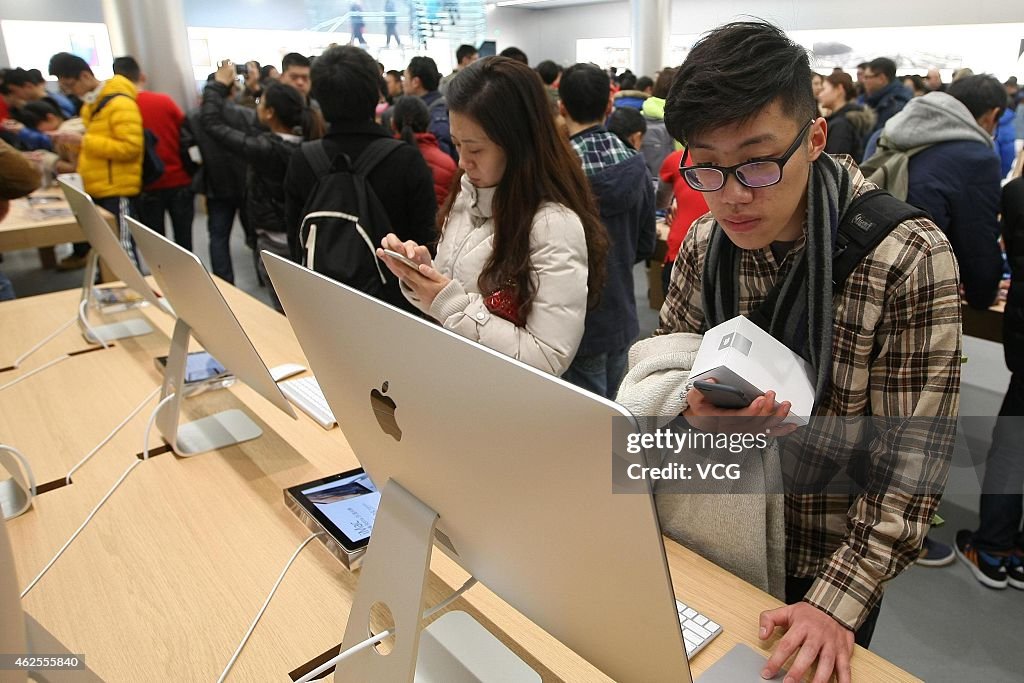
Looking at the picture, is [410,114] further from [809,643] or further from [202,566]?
[809,643]

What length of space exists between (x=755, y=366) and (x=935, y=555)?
5.74 feet

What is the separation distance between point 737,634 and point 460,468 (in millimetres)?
506

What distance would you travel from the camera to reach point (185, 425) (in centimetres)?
153

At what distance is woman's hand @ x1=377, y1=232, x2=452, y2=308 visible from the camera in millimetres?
1383

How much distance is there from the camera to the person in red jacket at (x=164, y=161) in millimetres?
3998

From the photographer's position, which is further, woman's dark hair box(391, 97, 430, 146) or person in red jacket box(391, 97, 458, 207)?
woman's dark hair box(391, 97, 430, 146)

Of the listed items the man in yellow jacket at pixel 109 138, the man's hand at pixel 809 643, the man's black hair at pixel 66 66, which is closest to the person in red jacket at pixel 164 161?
the man in yellow jacket at pixel 109 138

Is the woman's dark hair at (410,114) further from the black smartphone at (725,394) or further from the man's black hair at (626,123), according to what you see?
the black smartphone at (725,394)

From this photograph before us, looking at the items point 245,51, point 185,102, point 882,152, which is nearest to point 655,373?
point 882,152

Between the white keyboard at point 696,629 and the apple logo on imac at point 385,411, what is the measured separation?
44 centimetres

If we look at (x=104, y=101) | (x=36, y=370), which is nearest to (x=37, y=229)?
(x=104, y=101)

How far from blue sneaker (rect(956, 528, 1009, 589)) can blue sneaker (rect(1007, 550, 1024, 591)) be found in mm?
A: 14

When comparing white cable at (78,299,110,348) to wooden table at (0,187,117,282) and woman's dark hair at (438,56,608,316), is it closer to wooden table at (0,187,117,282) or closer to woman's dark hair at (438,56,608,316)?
wooden table at (0,187,117,282)

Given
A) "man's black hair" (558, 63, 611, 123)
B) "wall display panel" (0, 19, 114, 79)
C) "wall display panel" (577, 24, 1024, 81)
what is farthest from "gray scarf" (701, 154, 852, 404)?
"wall display panel" (0, 19, 114, 79)
